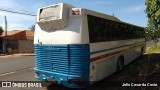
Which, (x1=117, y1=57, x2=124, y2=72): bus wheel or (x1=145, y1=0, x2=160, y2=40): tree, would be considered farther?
(x1=117, y1=57, x2=124, y2=72): bus wheel

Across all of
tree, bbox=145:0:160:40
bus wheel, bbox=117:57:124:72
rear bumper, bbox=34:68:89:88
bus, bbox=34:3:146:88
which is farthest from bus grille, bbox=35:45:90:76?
bus wheel, bbox=117:57:124:72

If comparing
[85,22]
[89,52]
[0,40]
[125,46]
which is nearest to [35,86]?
[89,52]

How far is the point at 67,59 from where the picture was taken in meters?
7.46

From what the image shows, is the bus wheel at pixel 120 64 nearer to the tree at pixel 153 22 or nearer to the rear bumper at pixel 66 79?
the tree at pixel 153 22

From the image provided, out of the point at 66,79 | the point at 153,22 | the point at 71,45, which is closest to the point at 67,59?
the point at 71,45

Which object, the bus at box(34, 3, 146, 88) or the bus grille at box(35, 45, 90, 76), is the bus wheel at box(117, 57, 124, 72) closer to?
the bus at box(34, 3, 146, 88)

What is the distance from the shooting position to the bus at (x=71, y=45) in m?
7.36

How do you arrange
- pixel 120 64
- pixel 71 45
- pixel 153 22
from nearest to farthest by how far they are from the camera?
pixel 71 45
pixel 153 22
pixel 120 64

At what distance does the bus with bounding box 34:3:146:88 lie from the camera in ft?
24.2

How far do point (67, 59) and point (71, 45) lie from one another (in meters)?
0.52

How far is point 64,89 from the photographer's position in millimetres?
8492

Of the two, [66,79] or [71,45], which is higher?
[71,45]

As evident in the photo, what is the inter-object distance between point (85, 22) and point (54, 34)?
4.28 ft

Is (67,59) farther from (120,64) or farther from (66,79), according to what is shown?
(120,64)
